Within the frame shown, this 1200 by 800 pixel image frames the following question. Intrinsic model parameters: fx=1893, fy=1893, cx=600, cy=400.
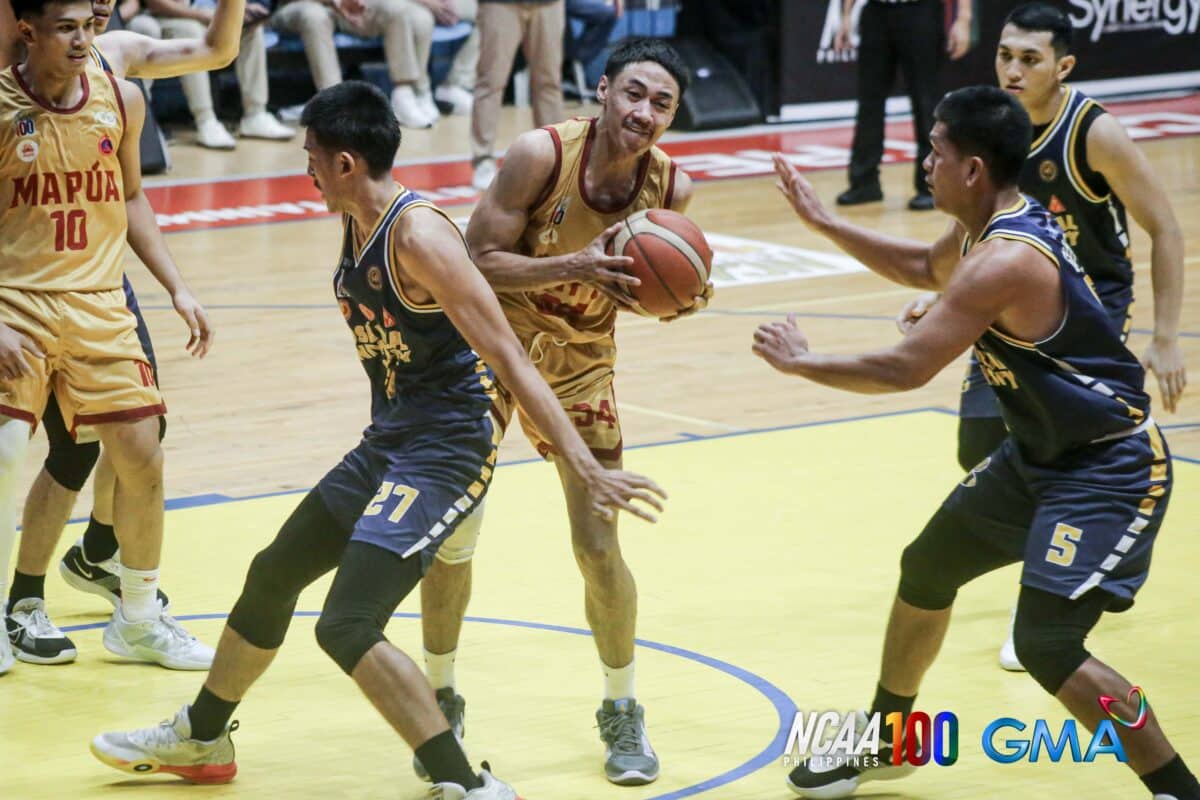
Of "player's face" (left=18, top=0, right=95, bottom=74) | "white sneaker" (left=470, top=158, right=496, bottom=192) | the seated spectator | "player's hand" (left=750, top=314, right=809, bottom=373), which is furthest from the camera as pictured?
the seated spectator

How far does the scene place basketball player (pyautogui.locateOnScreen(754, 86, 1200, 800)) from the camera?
423 cm

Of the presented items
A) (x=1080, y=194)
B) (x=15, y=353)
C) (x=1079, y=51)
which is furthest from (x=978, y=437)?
(x=1079, y=51)

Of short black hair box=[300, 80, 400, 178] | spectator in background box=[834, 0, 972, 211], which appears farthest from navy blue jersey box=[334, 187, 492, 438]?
spectator in background box=[834, 0, 972, 211]

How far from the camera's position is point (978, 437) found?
19.2 feet

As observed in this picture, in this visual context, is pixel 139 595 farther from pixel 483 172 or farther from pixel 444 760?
pixel 483 172

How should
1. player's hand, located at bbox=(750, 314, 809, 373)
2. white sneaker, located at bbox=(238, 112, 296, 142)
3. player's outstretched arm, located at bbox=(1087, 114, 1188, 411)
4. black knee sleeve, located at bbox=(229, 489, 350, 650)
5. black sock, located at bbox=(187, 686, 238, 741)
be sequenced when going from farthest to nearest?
white sneaker, located at bbox=(238, 112, 296, 142) < player's outstretched arm, located at bbox=(1087, 114, 1188, 411) < black sock, located at bbox=(187, 686, 238, 741) < black knee sleeve, located at bbox=(229, 489, 350, 650) < player's hand, located at bbox=(750, 314, 809, 373)

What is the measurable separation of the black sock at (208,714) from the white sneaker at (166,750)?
0.02m

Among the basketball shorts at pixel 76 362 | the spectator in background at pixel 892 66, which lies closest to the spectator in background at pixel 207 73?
the spectator in background at pixel 892 66

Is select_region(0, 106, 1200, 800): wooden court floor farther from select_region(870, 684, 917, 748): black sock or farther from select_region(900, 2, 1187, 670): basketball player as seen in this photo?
select_region(900, 2, 1187, 670): basketball player

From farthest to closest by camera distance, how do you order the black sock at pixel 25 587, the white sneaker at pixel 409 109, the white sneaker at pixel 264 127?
the white sneaker at pixel 409 109, the white sneaker at pixel 264 127, the black sock at pixel 25 587

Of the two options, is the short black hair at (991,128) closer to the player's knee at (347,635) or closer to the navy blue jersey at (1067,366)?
the navy blue jersey at (1067,366)

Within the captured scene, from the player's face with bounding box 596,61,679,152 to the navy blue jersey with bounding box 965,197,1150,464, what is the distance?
954 mm

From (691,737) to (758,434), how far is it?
11.1ft

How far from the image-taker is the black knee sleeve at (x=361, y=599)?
4.20 m
